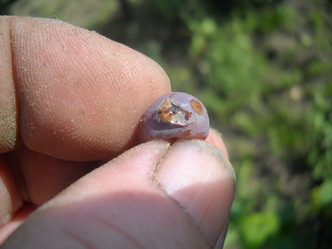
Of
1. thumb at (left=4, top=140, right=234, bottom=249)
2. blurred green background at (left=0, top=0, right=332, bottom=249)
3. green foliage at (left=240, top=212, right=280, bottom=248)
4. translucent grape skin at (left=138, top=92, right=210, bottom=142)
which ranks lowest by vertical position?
green foliage at (left=240, top=212, right=280, bottom=248)

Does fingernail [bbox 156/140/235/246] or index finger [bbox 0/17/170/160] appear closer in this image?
fingernail [bbox 156/140/235/246]

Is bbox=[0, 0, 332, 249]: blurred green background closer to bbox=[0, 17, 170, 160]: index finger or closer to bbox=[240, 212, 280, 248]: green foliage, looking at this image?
bbox=[240, 212, 280, 248]: green foliage

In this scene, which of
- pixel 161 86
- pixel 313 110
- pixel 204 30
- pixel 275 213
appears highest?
pixel 161 86

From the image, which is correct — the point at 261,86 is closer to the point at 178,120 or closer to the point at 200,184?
the point at 178,120

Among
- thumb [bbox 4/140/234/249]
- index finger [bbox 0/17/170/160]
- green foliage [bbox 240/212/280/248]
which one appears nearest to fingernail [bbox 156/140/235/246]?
thumb [bbox 4/140/234/249]

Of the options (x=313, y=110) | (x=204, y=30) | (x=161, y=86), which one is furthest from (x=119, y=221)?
(x=204, y=30)

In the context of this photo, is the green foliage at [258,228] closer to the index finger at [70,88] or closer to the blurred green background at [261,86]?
the blurred green background at [261,86]

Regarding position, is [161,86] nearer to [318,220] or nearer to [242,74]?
[318,220]
